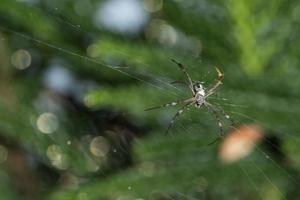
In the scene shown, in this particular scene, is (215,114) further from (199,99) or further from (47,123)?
(47,123)

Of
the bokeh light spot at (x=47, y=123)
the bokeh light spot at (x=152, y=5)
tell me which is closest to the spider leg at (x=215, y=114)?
the bokeh light spot at (x=152, y=5)

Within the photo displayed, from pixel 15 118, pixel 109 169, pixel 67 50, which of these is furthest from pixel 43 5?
pixel 109 169

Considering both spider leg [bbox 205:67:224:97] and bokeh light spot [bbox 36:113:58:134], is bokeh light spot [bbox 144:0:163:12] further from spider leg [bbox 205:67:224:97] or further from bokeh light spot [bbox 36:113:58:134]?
bokeh light spot [bbox 36:113:58:134]

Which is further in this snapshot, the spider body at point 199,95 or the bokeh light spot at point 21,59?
the bokeh light spot at point 21,59

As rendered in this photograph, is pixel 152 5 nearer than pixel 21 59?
Yes

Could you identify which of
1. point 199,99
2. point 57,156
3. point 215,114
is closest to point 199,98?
point 199,99

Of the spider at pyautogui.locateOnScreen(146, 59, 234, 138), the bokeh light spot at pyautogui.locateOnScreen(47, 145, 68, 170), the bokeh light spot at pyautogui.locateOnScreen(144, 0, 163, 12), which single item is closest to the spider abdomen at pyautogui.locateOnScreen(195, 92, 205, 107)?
the spider at pyautogui.locateOnScreen(146, 59, 234, 138)

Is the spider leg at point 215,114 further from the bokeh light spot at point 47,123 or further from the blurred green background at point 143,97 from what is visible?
the bokeh light spot at point 47,123

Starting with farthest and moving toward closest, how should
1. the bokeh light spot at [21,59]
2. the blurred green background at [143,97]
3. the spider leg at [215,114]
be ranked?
the bokeh light spot at [21,59] → the spider leg at [215,114] → the blurred green background at [143,97]
